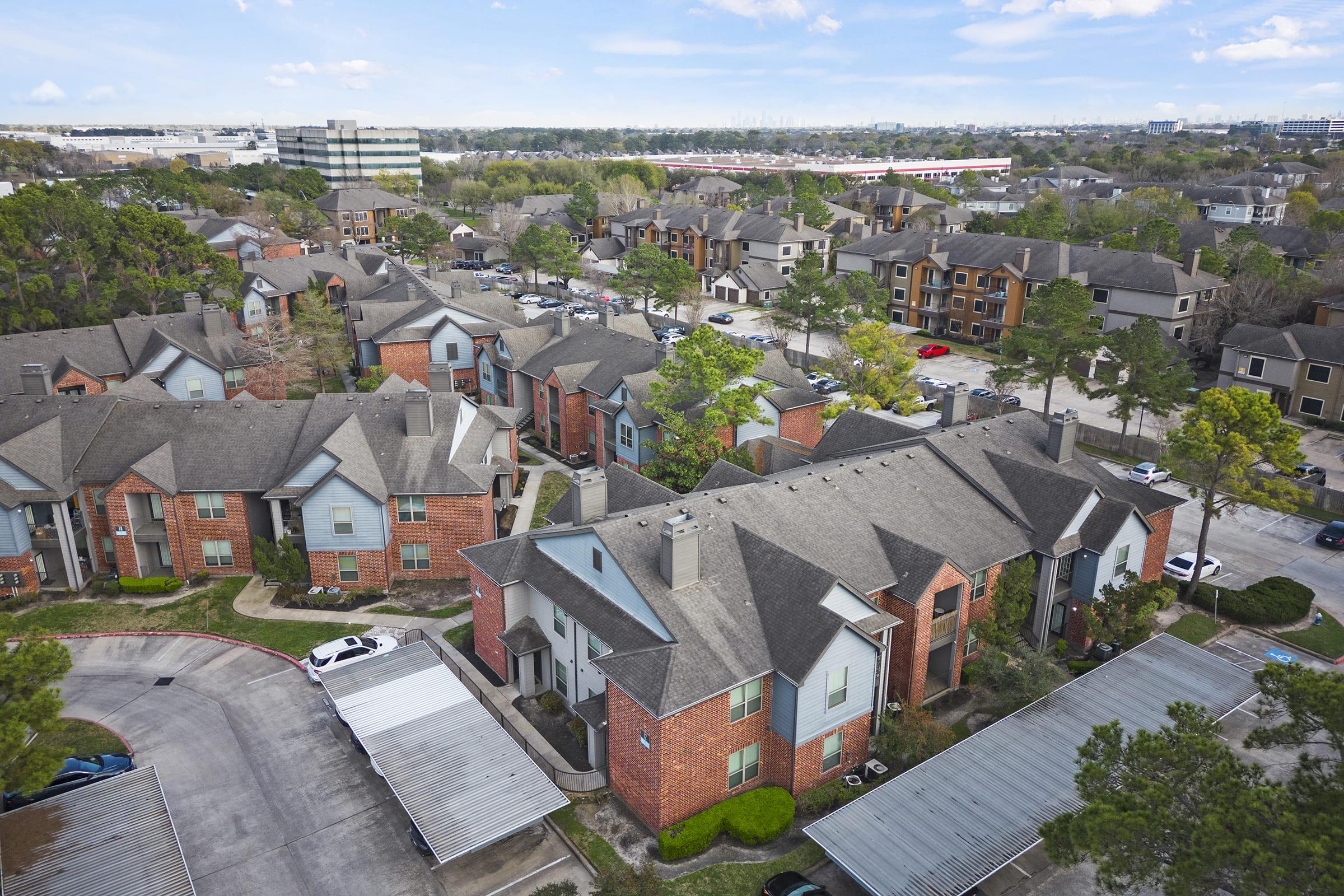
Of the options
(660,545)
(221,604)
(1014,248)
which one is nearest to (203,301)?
(221,604)

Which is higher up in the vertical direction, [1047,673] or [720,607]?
[720,607]

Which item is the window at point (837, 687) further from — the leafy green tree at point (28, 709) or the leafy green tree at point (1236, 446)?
the leafy green tree at point (28, 709)

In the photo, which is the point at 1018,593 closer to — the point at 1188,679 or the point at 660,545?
the point at 1188,679

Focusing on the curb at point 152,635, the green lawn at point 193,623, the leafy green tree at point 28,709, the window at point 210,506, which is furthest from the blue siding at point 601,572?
the window at point 210,506

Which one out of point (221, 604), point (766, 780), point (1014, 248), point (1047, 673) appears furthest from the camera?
point (1014, 248)

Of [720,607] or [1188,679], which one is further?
[1188,679]

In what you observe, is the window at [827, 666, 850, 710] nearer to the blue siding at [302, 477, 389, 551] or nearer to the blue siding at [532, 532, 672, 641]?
the blue siding at [532, 532, 672, 641]
